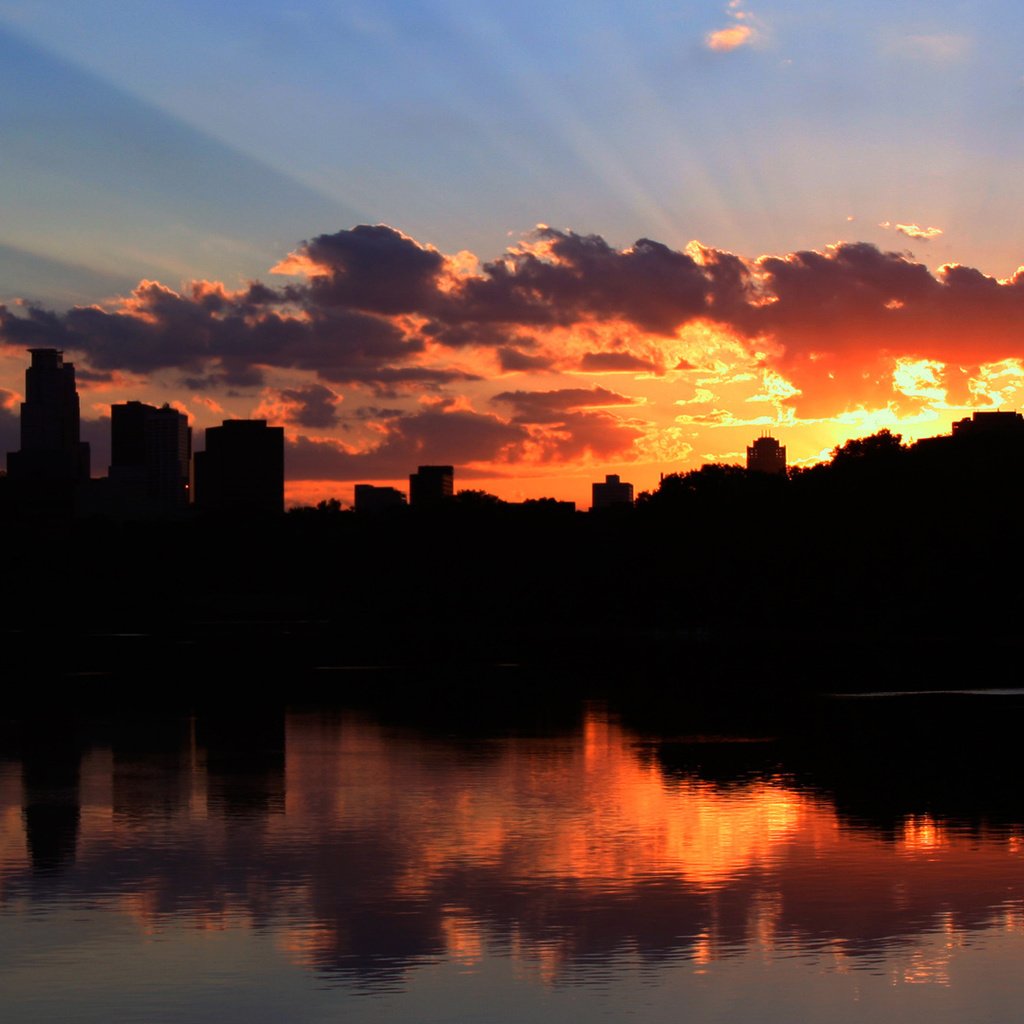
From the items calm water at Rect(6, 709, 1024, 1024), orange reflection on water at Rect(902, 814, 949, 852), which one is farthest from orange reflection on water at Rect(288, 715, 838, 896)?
orange reflection on water at Rect(902, 814, 949, 852)

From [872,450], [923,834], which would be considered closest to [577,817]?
[923,834]

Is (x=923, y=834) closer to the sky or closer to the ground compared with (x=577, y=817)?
closer to the sky

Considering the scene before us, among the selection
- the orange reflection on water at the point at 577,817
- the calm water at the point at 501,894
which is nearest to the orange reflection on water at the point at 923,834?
the calm water at the point at 501,894

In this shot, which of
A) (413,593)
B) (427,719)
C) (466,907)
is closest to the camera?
(466,907)

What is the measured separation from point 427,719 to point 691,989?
2923 centimetres

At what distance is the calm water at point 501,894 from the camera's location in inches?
639

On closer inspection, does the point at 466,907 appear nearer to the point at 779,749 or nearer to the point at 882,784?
the point at 882,784

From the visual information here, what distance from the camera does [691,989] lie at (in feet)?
53.8

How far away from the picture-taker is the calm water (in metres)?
16.2

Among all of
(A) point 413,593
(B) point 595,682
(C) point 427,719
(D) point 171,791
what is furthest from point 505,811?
(A) point 413,593

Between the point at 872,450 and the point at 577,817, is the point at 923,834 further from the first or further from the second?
the point at 872,450

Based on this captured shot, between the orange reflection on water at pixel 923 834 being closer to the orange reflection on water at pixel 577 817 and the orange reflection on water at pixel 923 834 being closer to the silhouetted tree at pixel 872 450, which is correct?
the orange reflection on water at pixel 577 817

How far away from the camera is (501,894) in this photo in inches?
821

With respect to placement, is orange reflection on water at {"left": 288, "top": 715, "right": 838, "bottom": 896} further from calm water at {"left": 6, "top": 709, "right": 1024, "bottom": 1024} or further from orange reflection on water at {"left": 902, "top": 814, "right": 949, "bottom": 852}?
orange reflection on water at {"left": 902, "top": 814, "right": 949, "bottom": 852}
